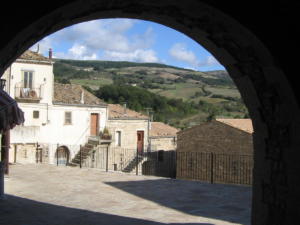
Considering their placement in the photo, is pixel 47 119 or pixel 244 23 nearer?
pixel 244 23

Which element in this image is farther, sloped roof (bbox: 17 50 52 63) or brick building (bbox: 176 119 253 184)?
sloped roof (bbox: 17 50 52 63)

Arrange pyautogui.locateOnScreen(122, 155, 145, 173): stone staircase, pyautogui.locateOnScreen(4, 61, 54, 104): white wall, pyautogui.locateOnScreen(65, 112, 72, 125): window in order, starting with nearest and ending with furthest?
pyautogui.locateOnScreen(4, 61, 54, 104): white wall
pyautogui.locateOnScreen(122, 155, 145, 173): stone staircase
pyautogui.locateOnScreen(65, 112, 72, 125): window

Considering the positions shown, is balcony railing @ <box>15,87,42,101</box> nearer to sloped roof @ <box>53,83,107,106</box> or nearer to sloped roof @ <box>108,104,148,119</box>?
sloped roof @ <box>53,83,107,106</box>

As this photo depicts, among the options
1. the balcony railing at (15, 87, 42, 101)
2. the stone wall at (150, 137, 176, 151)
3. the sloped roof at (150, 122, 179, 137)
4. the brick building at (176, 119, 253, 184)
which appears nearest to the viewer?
the brick building at (176, 119, 253, 184)

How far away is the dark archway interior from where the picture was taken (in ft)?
10.5

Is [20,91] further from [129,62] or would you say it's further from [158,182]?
[129,62]

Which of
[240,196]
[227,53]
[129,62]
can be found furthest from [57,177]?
[129,62]

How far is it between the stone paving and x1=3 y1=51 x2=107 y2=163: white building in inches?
554

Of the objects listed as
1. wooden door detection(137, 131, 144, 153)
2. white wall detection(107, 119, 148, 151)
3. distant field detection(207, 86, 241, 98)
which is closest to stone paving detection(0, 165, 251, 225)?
white wall detection(107, 119, 148, 151)

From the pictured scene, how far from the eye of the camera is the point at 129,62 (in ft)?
394

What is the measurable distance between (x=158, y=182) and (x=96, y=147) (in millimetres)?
19719

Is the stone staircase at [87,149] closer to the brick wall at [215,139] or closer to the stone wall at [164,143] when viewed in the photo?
the stone wall at [164,143]

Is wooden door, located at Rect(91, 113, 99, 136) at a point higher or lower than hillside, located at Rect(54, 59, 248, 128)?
lower

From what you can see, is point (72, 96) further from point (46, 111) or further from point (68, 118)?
point (46, 111)
